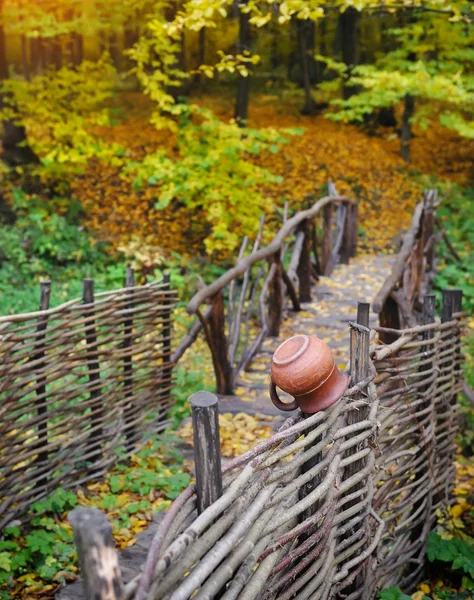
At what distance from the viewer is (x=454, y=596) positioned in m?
3.87

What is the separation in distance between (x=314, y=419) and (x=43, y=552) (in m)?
2.28

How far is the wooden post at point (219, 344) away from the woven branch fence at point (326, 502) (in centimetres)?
219

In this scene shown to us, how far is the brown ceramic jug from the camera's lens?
98.2 inches

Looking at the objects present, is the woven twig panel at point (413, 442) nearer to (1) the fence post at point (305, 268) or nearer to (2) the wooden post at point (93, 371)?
(2) the wooden post at point (93, 371)

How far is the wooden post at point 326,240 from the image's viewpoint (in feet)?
32.6

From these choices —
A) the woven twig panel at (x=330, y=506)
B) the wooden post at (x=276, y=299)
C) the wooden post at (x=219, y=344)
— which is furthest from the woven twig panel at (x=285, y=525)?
the wooden post at (x=276, y=299)

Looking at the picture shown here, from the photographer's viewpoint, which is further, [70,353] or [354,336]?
[70,353]

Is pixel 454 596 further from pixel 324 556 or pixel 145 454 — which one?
pixel 145 454

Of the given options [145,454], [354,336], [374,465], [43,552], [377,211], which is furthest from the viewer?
[377,211]

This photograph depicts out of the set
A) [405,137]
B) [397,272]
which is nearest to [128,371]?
[397,272]

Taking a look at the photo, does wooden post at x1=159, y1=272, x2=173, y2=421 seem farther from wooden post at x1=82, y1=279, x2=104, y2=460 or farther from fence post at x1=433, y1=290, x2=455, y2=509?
fence post at x1=433, y1=290, x2=455, y2=509

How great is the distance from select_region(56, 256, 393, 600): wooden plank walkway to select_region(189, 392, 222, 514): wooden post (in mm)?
1842

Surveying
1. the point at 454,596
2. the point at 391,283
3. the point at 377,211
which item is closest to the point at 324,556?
the point at 454,596

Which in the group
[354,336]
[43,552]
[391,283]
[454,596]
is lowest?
[454,596]
